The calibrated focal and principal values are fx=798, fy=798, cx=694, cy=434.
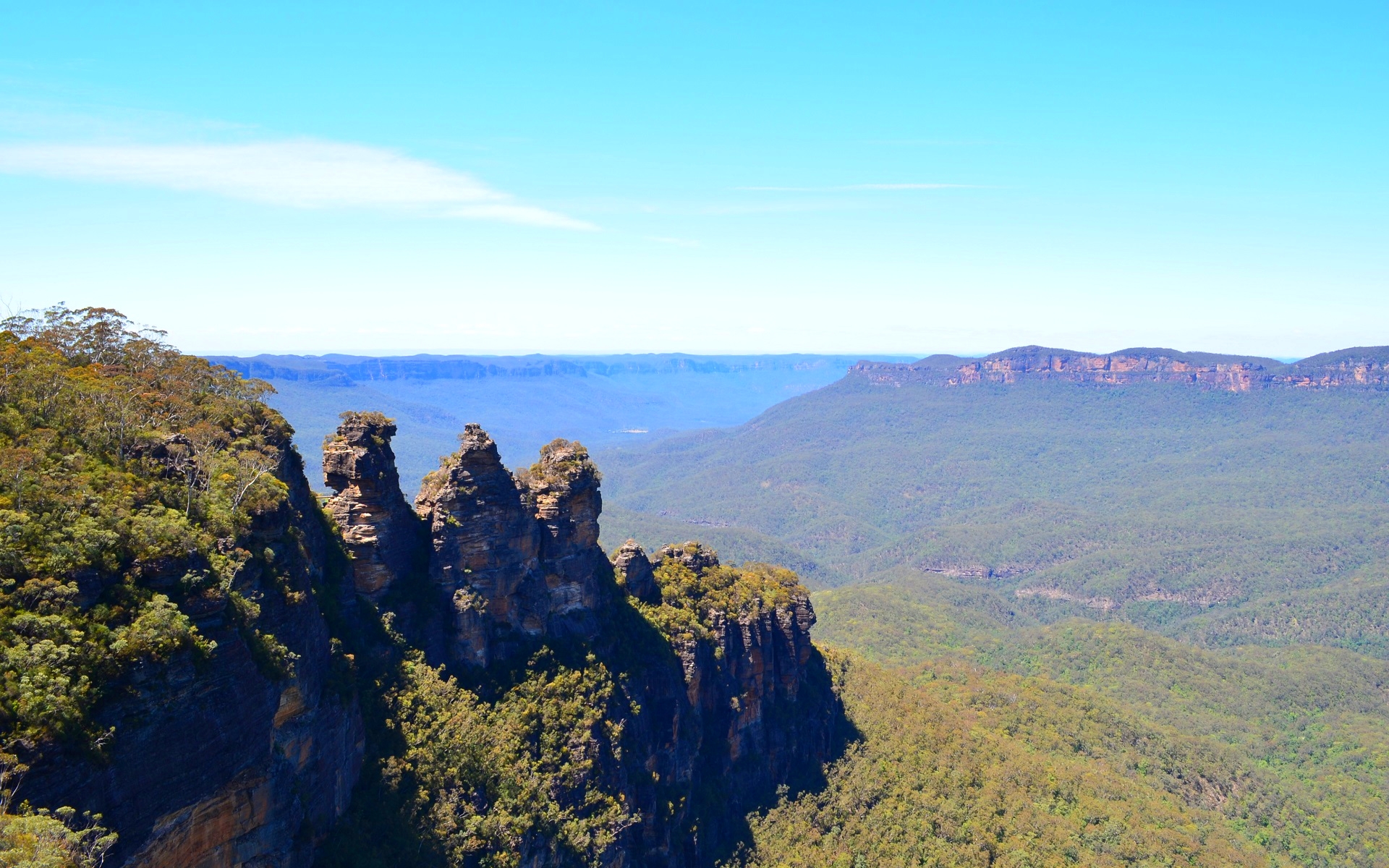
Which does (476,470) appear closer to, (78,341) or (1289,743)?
(78,341)

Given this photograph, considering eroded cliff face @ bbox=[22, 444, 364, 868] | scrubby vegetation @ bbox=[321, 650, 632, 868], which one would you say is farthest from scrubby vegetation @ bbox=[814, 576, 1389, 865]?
eroded cliff face @ bbox=[22, 444, 364, 868]

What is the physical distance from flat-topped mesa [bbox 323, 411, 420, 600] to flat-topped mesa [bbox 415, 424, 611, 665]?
2.83 meters

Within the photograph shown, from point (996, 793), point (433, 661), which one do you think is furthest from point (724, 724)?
point (433, 661)

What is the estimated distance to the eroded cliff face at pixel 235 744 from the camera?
20.3 metres

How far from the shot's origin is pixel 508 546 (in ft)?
145

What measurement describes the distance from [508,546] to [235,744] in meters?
20.9

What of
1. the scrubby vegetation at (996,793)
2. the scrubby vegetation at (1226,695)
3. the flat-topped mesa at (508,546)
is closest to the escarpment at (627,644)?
the flat-topped mesa at (508,546)

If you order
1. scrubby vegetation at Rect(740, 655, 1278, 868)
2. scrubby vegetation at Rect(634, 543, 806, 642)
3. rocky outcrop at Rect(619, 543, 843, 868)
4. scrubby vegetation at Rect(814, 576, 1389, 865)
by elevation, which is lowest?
scrubby vegetation at Rect(814, 576, 1389, 865)

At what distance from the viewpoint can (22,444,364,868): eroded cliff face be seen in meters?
20.3

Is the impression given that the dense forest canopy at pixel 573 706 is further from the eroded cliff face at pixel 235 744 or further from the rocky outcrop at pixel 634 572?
the rocky outcrop at pixel 634 572

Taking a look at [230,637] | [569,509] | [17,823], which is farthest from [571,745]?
[17,823]

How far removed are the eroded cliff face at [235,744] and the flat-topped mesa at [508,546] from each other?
914cm

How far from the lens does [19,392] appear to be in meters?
28.1

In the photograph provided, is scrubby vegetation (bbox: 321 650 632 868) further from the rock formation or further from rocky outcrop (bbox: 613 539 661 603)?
rocky outcrop (bbox: 613 539 661 603)
